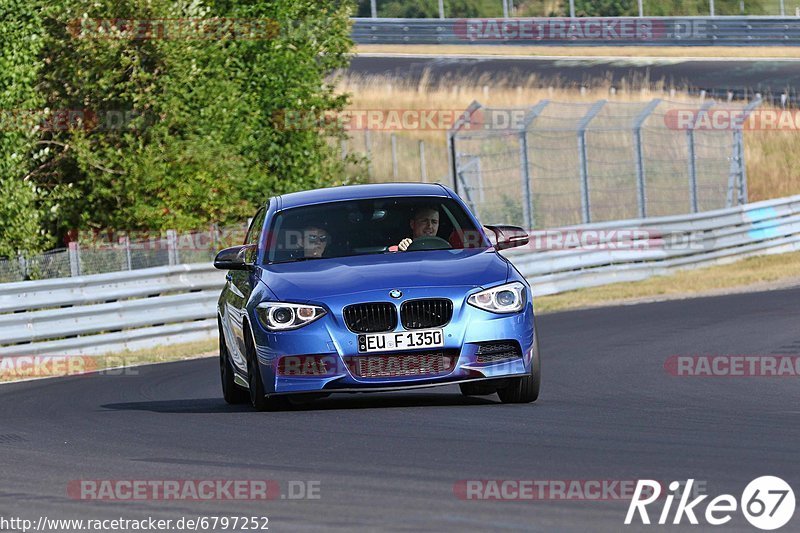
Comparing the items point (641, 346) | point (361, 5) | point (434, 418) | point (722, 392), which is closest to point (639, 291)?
point (641, 346)

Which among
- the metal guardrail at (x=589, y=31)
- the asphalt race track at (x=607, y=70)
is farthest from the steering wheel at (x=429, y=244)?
the metal guardrail at (x=589, y=31)

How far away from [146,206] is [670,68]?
29160 mm

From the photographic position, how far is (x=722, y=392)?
11008mm

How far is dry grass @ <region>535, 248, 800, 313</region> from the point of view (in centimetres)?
2388

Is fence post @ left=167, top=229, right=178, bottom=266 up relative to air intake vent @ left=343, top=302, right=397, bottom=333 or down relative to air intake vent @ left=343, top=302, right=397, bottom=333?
down

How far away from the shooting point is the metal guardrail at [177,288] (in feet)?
62.2

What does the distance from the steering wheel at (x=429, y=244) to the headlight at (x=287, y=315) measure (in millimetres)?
1210

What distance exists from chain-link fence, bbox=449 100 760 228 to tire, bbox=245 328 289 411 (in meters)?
16.5

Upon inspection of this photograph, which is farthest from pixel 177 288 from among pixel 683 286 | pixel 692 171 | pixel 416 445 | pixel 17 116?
pixel 416 445

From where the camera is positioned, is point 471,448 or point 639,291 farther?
point 639,291

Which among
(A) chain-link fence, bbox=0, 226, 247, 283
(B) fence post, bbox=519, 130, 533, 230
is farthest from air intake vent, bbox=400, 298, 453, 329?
(B) fence post, bbox=519, 130, 533, 230

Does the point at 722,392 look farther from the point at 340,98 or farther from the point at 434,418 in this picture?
the point at 340,98

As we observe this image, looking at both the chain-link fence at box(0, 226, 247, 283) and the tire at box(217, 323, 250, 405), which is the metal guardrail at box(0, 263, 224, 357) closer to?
the chain-link fence at box(0, 226, 247, 283)

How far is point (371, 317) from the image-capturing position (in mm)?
9797
